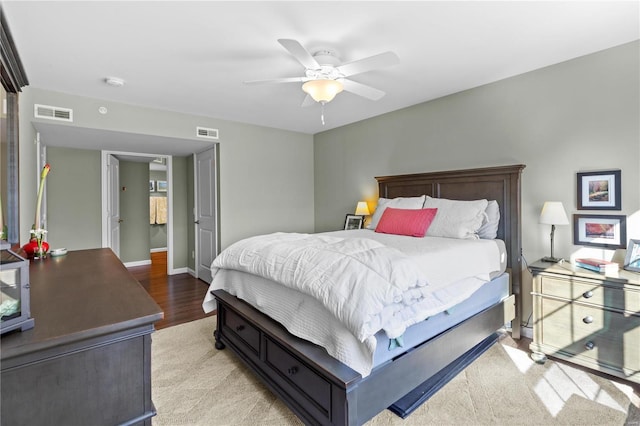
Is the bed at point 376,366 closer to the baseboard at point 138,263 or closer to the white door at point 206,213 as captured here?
the white door at point 206,213

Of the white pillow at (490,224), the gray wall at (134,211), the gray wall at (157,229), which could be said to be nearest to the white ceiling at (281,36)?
the white pillow at (490,224)

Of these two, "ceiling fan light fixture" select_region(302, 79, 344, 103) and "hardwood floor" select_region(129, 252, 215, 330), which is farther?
"hardwood floor" select_region(129, 252, 215, 330)

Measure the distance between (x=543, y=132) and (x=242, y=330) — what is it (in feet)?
10.3

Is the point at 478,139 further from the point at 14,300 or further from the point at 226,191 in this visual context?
the point at 14,300

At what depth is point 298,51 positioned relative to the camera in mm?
1938

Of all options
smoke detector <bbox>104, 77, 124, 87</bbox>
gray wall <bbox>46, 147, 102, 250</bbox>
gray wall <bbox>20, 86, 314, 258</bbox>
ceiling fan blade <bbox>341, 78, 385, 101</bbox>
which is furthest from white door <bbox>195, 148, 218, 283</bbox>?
ceiling fan blade <bbox>341, 78, 385, 101</bbox>

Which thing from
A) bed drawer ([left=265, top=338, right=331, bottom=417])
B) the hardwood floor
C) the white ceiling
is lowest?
the hardwood floor

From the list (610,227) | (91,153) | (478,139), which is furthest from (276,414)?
(91,153)

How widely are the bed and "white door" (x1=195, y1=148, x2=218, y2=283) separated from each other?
7.39 ft

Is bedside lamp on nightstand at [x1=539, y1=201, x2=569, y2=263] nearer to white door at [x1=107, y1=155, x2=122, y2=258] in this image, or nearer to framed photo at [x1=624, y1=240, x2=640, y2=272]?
framed photo at [x1=624, y1=240, x2=640, y2=272]

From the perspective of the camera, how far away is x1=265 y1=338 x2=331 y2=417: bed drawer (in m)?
1.64

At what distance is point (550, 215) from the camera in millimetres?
2613

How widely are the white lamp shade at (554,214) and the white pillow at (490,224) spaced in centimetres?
39

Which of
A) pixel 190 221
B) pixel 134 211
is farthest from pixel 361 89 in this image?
pixel 134 211
